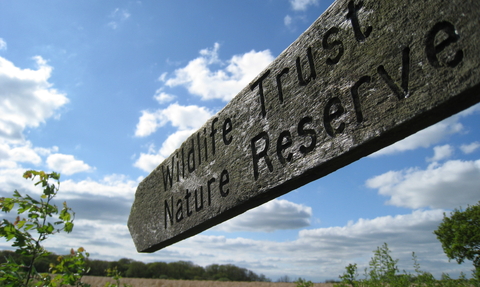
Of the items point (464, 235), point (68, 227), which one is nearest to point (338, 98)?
point (68, 227)

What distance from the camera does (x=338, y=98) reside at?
1452mm

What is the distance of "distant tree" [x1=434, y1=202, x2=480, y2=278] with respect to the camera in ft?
29.5

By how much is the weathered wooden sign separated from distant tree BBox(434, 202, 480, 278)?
31.6 feet

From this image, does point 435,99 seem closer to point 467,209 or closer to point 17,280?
point 17,280

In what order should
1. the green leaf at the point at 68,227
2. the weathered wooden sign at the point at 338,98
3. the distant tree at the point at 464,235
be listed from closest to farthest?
the weathered wooden sign at the point at 338,98 < the green leaf at the point at 68,227 < the distant tree at the point at 464,235

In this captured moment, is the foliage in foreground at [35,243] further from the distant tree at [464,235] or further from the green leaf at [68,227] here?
the distant tree at [464,235]

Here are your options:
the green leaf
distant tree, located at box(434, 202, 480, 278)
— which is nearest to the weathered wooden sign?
the green leaf

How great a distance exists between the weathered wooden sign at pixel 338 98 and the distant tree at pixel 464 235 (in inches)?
379

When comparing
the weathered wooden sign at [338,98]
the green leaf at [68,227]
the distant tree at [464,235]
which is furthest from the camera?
the distant tree at [464,235]

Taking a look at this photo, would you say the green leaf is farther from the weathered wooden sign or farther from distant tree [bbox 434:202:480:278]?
distant tree [bbox 434:202:480:278]

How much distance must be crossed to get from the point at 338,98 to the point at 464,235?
34.8 ft

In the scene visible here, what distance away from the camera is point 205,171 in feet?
7.84

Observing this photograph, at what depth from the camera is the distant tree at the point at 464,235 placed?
900 cm

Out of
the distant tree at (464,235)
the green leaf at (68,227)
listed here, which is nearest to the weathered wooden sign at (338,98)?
the green leaf at (68,227)
